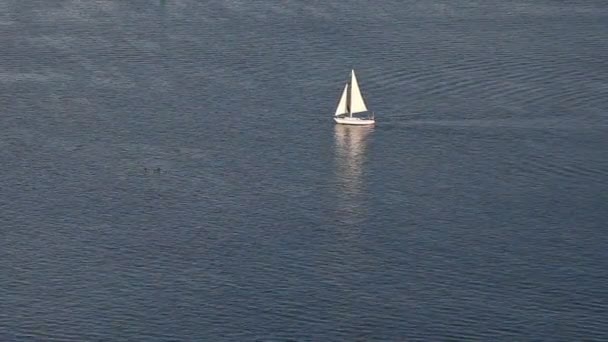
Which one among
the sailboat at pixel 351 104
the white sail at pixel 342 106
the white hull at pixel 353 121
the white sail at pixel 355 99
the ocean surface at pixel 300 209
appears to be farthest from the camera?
the white sail at pixel 342 106

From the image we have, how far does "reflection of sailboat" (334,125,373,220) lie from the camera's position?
15812 centimetres

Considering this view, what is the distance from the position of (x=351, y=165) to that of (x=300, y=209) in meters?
15.7

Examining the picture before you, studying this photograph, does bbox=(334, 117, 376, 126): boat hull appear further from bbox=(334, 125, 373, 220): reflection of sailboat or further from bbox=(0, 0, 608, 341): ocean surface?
bbox=(0, 0, 608, 341): ocean surface

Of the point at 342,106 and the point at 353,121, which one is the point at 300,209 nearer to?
the point at 353,121

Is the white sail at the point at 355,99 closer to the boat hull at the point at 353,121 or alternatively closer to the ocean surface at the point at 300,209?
the boat hull at the point at 353,121

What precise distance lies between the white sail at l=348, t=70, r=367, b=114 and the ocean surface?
2524mm

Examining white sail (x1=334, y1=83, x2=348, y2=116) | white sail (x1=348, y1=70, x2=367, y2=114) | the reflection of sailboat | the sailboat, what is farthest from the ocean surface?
white sail (x1=348, y1=70, x2=367, y2=114)

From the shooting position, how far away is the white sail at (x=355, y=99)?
18425 cm

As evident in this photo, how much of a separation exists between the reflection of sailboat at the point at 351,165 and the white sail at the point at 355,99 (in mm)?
2685

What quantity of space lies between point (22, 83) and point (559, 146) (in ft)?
213

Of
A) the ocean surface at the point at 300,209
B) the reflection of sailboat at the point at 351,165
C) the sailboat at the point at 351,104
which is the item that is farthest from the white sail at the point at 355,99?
the reflection of sailboat at the point at 351,165

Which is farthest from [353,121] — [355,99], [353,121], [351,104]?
[355,99]

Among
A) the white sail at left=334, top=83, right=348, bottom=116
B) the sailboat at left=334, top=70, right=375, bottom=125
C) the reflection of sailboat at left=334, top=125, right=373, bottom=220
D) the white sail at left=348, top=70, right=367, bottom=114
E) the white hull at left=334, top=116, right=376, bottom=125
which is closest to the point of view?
the reflection of sailboat at left=334, top=125, right=373, bottom=220

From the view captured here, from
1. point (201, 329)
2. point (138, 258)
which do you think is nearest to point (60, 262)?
point (138, 258)
